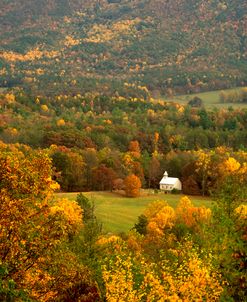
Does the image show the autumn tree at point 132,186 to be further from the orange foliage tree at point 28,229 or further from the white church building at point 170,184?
the orange foliage tree at point 28,229

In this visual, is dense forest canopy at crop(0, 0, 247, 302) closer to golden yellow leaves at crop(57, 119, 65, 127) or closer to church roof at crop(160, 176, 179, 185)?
golden yellow leaves at crop(57, 119, 65, 127)

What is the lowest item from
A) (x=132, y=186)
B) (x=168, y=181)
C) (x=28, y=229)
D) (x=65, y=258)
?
(x=65, y=258)

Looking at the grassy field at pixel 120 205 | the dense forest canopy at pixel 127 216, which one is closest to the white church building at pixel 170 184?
the dense forest canopy at pixel 127 216

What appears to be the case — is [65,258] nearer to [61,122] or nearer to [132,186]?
[132,186]

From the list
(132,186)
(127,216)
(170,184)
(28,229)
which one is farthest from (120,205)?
(28,229)

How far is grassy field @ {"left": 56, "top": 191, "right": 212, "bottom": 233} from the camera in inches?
2879

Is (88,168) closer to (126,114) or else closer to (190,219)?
(190,219)

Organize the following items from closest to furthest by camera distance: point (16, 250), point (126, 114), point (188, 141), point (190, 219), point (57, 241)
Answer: point (16, 250), point (57, 241), point (190, 219), point (188, 141), point (126, 114)

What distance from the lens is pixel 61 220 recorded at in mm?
21781

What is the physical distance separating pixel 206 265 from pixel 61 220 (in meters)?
9.27

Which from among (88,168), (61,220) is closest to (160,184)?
(88,168)

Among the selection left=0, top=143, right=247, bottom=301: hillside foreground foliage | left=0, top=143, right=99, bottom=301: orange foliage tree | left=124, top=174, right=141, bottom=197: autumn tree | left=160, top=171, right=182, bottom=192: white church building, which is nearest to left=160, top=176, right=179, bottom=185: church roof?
left=160, top=171, right=182, bottom=192: white church building

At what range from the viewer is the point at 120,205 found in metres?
86.8

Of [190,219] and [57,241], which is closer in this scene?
Answer: [57,241]
